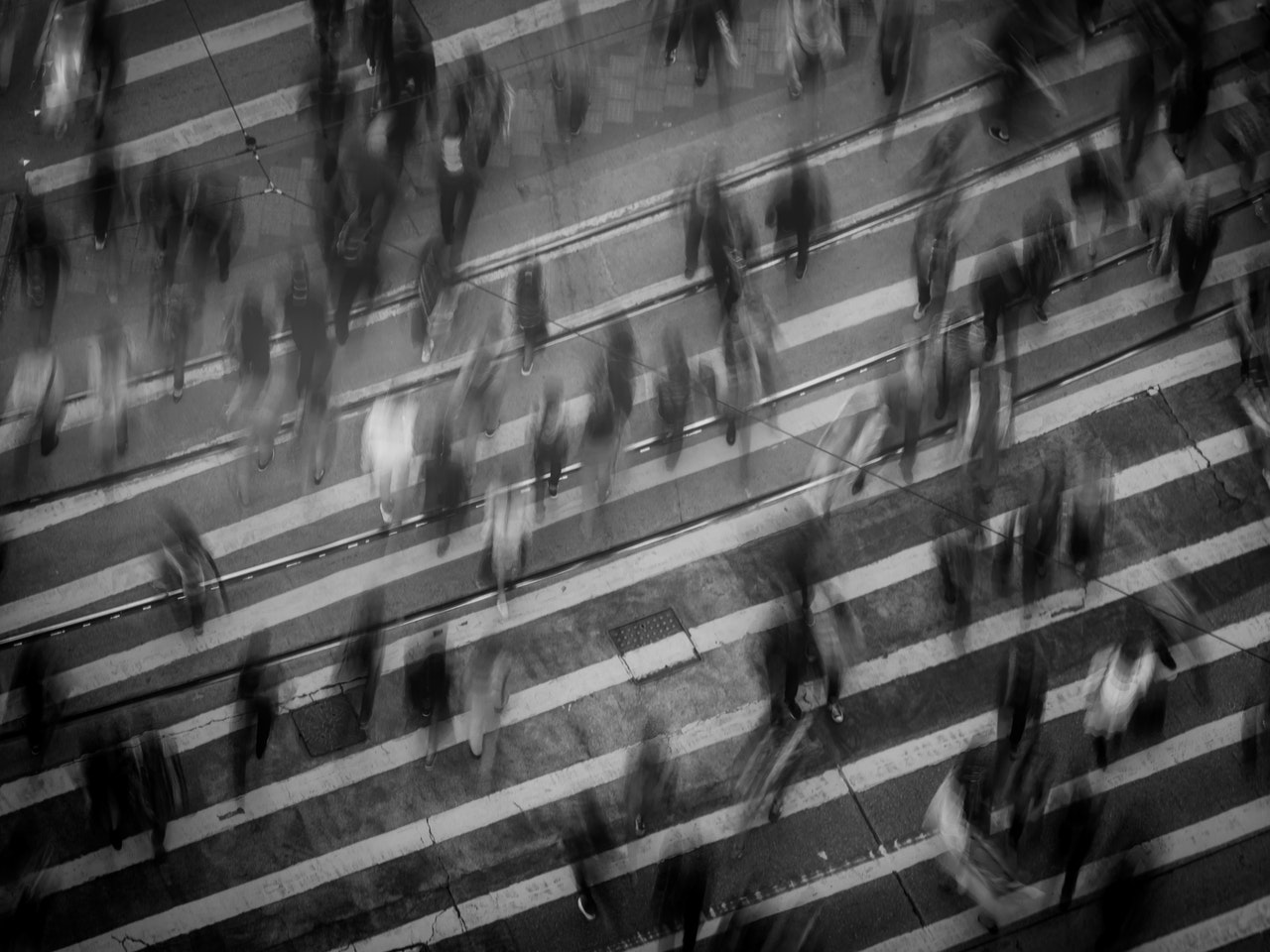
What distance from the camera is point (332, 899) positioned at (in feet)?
34.5

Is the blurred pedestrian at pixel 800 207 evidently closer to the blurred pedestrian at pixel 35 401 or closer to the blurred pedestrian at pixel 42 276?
the blurred pedestrian at pixel 42 276

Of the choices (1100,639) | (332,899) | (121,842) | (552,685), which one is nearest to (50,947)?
(121,842)

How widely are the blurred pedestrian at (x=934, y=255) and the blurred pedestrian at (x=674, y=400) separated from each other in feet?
8.71

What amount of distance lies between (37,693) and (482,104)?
8300 millimetres

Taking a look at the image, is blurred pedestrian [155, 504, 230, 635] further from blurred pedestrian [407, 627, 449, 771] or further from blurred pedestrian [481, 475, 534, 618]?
blurred pedestrian [481, 475, 534, 618]

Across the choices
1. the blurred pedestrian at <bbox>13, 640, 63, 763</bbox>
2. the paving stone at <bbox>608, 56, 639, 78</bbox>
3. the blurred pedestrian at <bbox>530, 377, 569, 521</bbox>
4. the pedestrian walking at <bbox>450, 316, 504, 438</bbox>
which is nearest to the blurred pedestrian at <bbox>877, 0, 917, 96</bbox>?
the paving stone at <bbox>608, 56, 639, 78</bbox>

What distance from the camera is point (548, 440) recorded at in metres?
11.0

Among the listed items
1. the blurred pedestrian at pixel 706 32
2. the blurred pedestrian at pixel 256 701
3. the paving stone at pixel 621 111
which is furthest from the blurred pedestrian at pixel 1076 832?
the paving stone at pixel 621 111

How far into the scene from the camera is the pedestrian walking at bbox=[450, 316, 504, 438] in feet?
36.4

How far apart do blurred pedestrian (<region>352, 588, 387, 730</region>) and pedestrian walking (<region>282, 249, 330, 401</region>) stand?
2484 mm

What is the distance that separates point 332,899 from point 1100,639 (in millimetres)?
8540

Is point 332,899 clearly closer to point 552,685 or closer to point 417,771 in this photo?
point 417,771

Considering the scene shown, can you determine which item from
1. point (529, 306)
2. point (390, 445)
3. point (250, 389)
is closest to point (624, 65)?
point (529, 306)

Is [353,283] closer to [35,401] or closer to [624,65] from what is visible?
[35,401]
